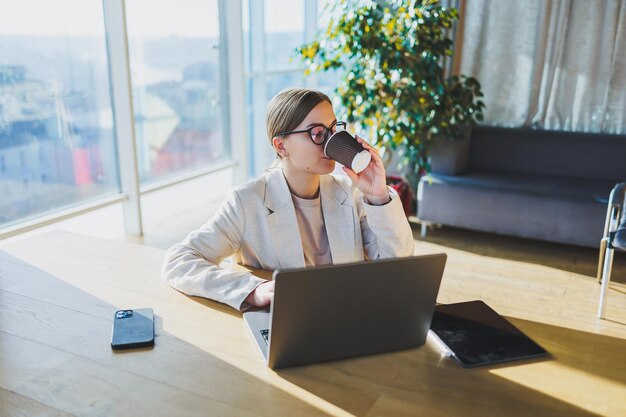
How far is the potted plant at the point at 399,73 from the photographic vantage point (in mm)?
3721

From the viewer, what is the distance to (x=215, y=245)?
5.05 feet

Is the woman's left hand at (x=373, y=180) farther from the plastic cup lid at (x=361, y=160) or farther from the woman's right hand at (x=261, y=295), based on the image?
the woman's right hand at (x=261, y=295)

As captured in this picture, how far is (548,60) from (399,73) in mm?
1229

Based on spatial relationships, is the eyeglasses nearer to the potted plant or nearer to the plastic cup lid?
the plastic cup lid

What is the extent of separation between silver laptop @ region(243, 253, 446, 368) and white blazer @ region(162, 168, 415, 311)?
16.7 inches

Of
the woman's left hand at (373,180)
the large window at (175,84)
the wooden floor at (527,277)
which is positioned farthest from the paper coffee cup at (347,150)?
the large window at (175,84)

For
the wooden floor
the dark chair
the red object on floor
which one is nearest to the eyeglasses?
the wooden floor

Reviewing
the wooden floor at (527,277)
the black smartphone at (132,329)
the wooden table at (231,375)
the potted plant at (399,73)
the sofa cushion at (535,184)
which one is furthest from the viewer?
the potted plant at (399,73)

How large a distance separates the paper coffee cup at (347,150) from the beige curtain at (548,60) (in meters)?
3.41

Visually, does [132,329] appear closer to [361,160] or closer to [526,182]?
[361,160]

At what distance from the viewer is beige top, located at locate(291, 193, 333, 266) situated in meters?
1.65

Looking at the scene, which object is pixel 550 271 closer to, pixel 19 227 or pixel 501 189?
pixel 501 189

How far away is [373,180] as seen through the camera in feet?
4.91

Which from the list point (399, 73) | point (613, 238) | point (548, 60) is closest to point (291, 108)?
point (613, 238)
